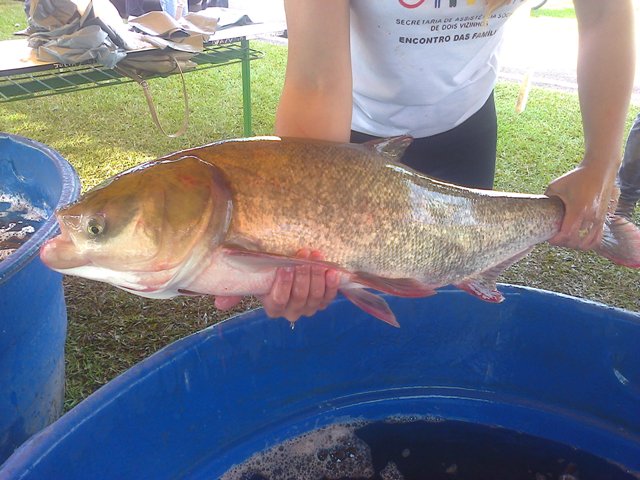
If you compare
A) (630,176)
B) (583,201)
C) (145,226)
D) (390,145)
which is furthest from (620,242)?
(630,176)

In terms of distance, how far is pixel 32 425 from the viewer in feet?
5.65

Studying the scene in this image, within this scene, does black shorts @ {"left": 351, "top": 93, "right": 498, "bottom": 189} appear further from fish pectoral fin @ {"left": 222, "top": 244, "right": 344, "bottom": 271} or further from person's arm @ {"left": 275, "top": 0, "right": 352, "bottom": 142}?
fish pectoral fin @ {"left": 222, "top": 244, "right": 344, "bottom": 271}

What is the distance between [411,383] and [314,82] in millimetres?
1094

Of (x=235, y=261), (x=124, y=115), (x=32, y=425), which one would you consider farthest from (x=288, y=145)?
Result: (x=124, y=115)

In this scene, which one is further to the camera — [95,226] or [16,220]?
[16,220]

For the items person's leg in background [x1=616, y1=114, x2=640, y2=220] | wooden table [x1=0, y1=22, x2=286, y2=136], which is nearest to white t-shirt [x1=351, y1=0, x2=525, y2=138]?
person's leg in background [x1=616, y1=114, x2=640, y2=220]

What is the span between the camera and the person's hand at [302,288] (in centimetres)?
118

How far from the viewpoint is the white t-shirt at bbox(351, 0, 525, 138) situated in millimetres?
1583

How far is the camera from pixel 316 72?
132 centimetres

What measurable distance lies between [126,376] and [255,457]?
1.83 feet

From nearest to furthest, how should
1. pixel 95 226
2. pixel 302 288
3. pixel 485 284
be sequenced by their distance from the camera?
1. pixel 95 226
2. pixel 302 288
3. pixel 485 284

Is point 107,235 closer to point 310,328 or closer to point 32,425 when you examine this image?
point 310,328

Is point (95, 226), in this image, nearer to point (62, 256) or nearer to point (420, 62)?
point (62, 256)

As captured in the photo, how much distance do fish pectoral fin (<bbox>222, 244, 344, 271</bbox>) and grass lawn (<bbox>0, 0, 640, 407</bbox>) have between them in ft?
4.44
